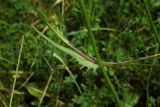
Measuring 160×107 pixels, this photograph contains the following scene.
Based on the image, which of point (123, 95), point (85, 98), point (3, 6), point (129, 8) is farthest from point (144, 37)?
point (3, 6)

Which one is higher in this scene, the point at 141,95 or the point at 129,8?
the point at 129,8

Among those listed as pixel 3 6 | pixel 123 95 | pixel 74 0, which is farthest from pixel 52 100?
pixel 3 6

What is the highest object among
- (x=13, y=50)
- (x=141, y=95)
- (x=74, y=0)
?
(x=74, y=0)

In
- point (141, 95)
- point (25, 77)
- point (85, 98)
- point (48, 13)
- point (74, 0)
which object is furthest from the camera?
point (48, 13)

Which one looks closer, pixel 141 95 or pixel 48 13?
pixel 141 95

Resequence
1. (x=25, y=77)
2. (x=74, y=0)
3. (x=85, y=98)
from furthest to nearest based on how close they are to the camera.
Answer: (x=74, y=0) → (x=25, y=77) → (x=85, y=98)

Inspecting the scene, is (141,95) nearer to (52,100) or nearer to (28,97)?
(52,100)
